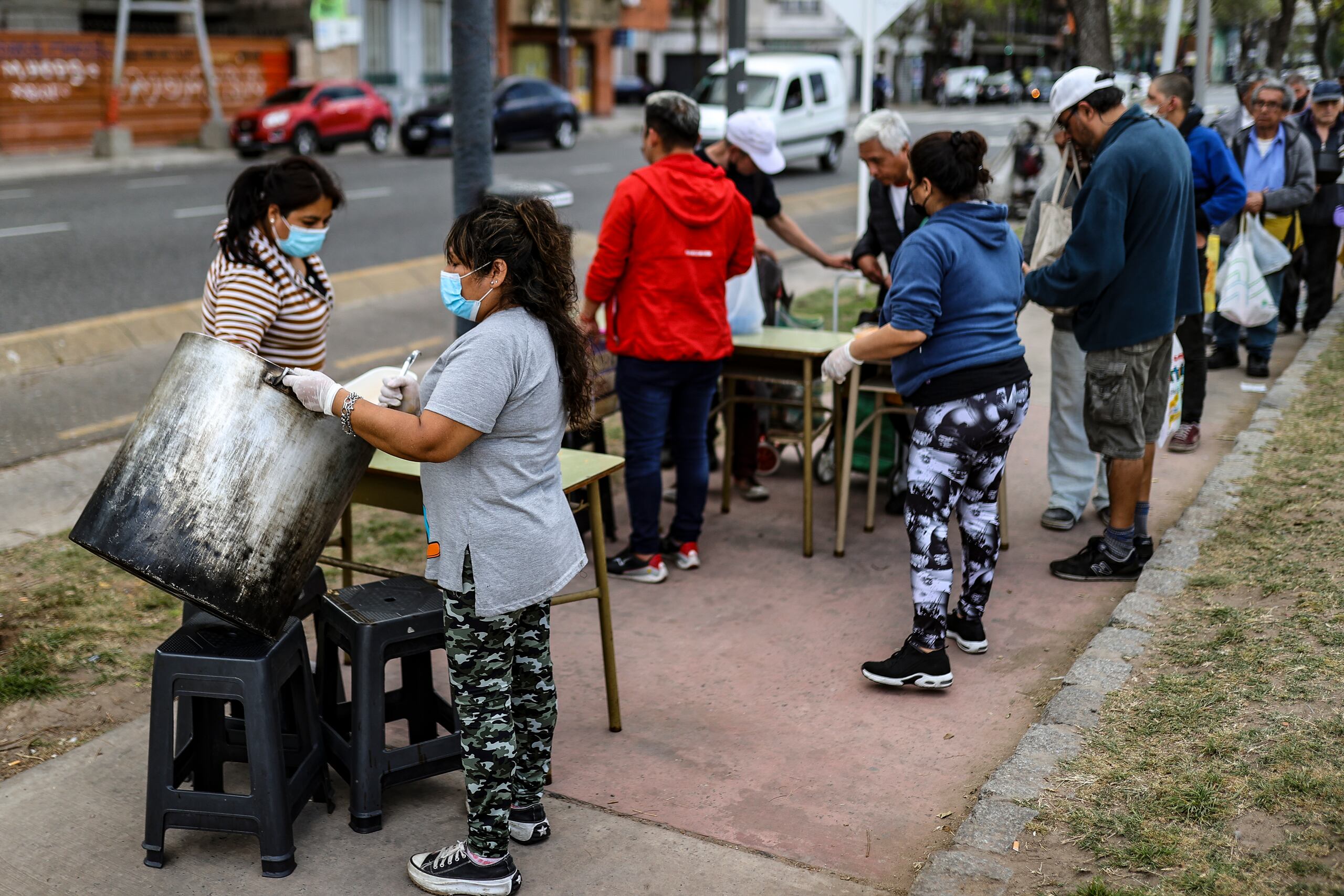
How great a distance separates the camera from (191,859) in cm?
328

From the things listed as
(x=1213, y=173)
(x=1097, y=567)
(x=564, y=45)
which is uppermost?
(x=564, y=45)

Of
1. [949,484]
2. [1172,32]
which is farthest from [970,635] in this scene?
[1172,32]

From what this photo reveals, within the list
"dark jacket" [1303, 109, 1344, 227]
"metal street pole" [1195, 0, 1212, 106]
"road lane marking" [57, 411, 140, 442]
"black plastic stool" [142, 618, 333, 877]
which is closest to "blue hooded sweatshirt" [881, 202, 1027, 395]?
"black plastic stool" [142, 618, 333, 877]

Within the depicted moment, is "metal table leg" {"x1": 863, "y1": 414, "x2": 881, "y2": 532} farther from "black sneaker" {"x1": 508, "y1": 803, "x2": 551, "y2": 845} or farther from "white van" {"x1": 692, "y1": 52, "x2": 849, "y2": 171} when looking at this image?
"white van" {"x1": 692, "y1": 52, "x2": 849, "y2": 171}

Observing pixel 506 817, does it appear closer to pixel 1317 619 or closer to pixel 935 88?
pixel 1317 619

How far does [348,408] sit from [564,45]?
38868 millimetres

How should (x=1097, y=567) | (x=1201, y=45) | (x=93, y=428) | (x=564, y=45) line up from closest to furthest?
(x=1097, y=567) < (x=93, y=428) < (x=1201, y=45) < (x=564, y=45)

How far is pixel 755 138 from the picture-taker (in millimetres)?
5840

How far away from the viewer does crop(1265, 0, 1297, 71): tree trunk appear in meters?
22.2

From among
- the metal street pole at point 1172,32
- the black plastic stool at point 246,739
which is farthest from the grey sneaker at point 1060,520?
the metal street pole at point 1172,32

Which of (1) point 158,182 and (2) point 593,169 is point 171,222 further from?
(2) point 593,169

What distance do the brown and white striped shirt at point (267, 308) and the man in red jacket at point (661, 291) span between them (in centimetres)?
118

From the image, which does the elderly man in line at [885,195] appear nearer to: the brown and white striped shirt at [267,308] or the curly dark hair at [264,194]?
the curly dark hair at [264,194]

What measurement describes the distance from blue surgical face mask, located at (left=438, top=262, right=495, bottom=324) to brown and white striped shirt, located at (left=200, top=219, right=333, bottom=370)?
0.90 metres
